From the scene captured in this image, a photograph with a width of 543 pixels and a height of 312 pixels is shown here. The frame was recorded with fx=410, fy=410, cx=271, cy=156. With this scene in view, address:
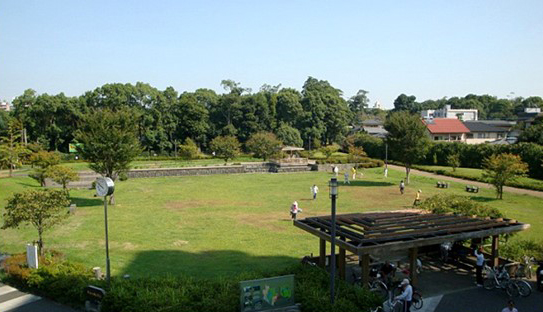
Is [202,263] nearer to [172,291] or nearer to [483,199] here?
[172,291]

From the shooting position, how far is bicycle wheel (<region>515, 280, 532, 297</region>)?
12.0 meters

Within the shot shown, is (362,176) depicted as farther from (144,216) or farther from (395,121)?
(144,216)

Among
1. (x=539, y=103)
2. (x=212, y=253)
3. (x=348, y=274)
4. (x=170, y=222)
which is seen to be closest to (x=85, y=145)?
(x=170, y=222)

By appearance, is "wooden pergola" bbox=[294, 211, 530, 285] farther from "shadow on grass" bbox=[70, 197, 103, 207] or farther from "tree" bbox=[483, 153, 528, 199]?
"shadow on grass" bbox=[70, 197, 103, 207]

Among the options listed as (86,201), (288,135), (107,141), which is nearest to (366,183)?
(107,141)

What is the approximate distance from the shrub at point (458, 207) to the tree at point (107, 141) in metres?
19.8

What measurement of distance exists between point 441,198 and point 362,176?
25.8 m

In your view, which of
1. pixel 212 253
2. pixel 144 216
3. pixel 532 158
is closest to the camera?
pixel 212 253

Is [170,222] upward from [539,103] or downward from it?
downward

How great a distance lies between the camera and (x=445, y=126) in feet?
215

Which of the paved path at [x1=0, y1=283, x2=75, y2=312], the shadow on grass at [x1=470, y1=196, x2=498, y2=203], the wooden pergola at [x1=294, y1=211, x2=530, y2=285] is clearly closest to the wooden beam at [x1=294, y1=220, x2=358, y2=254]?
Answer: the wooden pergola at [x1=294, y1=211, x2=530, y2=285]

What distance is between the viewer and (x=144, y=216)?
23.8m

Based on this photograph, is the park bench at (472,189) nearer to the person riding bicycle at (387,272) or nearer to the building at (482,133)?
the person riding bicycle at (387,272)

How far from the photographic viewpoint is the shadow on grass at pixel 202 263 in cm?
1452
